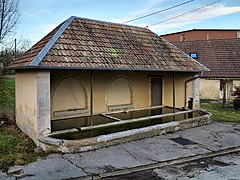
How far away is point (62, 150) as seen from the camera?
7.20m

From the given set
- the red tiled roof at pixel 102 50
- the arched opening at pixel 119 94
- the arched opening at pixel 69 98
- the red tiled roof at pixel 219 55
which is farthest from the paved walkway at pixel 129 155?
the red tiled roof at pixel 219 55

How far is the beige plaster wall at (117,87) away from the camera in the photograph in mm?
10617

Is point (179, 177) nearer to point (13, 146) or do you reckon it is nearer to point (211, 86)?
point (13, 146)

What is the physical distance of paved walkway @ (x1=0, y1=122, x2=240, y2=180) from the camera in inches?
→ 233

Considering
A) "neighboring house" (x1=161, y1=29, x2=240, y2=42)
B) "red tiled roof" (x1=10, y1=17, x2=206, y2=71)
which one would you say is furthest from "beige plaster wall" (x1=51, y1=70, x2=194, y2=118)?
"neighboring house" (x1=161, y1=29, x2=240, y2=42)

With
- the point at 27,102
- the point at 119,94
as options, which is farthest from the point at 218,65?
the point at 27,102

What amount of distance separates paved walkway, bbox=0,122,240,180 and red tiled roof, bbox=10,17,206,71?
2.85m

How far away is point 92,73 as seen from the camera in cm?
866

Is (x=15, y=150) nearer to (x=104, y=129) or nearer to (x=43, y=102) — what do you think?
(x=43, y=102)

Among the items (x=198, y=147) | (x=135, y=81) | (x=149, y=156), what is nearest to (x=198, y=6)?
(x=135, y=81)

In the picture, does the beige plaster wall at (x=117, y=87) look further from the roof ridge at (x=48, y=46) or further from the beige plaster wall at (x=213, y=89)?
the beige plaster wall at (x=213, y=89)

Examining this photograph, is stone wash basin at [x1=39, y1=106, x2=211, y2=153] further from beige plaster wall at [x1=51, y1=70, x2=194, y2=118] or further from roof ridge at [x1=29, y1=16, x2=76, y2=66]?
roof ridge at [x1=29, y1=16, x2=76, y2=66]

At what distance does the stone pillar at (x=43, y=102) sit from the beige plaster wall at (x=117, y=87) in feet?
8.04

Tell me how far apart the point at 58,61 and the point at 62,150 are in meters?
2.84
